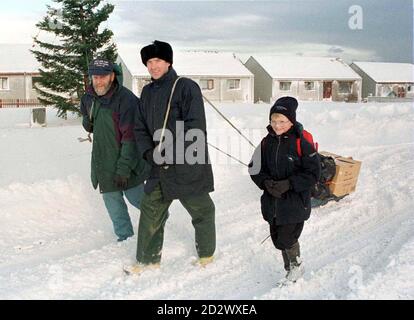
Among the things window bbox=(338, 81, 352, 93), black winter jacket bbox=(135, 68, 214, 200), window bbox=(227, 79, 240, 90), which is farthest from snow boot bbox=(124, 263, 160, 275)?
window bbox=(338, 81, 352, 93)

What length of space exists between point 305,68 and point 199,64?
31.4 feet

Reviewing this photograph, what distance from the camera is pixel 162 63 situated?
4207 millimetres

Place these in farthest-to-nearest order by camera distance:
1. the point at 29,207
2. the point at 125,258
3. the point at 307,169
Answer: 1. the point at 29,207
2. the point at 125,258
3. the point at 307,169

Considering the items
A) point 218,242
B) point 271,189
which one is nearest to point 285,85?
point 218,242

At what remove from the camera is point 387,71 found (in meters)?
45.4

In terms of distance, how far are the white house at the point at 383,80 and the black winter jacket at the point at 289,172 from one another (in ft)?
135

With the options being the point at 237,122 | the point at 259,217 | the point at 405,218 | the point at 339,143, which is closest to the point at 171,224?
the point at 259,217

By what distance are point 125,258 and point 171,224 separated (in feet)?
4.22

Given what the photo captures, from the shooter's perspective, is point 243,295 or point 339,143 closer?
point 243,295

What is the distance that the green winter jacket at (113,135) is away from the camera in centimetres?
479

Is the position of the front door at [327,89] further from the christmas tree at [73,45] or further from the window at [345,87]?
the christmas tree at [73,45]

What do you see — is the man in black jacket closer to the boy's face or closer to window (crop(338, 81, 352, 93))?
the boy's face
